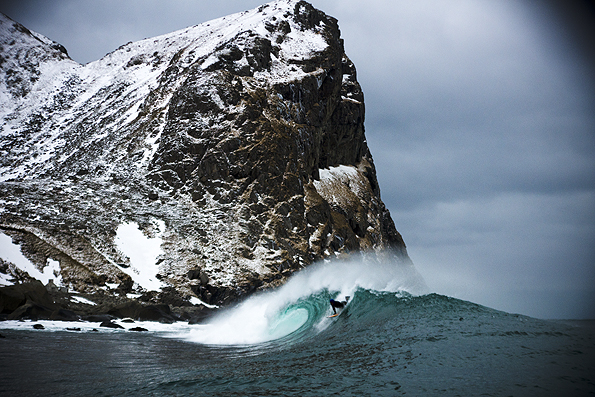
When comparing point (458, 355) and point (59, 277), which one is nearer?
point (458, 355)

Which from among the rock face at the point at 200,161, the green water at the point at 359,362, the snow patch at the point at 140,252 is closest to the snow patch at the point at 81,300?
the rock face at the point at 200,161

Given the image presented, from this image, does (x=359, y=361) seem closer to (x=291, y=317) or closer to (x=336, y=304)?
(x=336, y=304)

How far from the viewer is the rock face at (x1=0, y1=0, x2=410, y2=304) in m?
47.9

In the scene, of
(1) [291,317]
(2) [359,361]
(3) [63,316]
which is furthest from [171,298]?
(2) [359,361]

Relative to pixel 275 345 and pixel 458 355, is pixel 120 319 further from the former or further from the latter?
pixel 458 355

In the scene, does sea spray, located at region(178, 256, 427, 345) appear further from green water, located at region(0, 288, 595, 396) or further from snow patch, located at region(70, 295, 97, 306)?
snow patch, located at region(70, 295, 97, 306)

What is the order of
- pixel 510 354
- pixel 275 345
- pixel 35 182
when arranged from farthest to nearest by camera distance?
pixel 35 182
pixel 275 345
pixel 510 354

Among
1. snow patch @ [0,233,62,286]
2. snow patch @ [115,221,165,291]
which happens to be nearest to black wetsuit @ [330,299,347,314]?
snow patch @ [115,221,165,291]

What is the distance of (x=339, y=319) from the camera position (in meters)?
18.7

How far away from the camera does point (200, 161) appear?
65562 millimetres

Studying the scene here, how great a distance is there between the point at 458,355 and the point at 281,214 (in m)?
52.9

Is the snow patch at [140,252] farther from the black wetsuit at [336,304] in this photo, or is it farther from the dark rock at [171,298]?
the black wetsuit at [336,304]

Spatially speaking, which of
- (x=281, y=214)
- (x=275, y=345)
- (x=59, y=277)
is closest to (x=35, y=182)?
(x=59, y=277)

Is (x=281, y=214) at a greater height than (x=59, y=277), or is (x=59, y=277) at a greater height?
(x=281, y=214)
